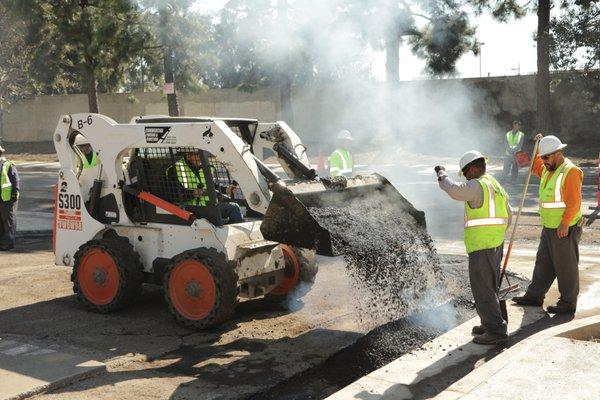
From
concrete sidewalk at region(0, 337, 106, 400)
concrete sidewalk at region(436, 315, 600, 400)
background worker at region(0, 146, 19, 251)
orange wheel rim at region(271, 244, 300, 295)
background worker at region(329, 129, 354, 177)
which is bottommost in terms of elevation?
concrete sidewalk at region(0, 337, 106, 400)

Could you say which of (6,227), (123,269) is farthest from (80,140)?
(6,227)

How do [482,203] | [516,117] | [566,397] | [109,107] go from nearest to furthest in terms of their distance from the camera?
[566,397] < [482,203] < [516,117] < [109,107]

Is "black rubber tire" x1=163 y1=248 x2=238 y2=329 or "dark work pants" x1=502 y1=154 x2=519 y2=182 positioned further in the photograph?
"dark work pants" x1=502 y1=154 x2=519 y2=182

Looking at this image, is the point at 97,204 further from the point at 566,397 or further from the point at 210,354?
the point at 566,397

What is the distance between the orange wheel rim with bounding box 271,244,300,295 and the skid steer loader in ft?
0.03

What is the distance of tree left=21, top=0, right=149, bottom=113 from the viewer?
1742cm

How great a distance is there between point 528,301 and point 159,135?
12.2 ft

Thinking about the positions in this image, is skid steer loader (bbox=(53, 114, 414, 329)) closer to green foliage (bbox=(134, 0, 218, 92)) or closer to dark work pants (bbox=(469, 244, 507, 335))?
dark work pants (bbox=(469, 244, 507, 335))

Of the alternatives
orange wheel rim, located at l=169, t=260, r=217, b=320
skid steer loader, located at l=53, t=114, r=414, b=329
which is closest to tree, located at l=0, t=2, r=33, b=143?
skid steer loader, located at l=53, t=114, r=414, b=329

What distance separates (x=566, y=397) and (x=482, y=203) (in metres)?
1.75

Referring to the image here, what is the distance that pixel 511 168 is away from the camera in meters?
18.0

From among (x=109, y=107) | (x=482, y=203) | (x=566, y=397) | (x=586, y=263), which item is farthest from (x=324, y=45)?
(x=109, y=107)

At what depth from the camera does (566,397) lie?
437 centimetres

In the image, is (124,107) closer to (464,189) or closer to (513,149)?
(513,149)
